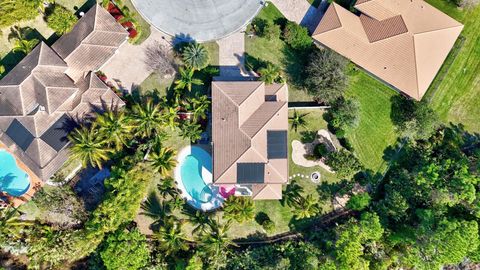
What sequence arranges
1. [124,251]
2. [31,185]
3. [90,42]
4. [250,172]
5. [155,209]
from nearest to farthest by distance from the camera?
[124,251], [250,172], [90,42], [31,185], [155,209]

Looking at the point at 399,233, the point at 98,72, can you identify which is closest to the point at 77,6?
the point at 98,72

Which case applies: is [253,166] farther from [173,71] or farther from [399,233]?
[399,233]

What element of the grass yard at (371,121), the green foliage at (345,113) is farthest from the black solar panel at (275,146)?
the grass yard at (371,121)

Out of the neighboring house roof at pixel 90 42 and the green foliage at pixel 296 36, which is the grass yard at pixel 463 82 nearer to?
the green foliage at pixel 296 36

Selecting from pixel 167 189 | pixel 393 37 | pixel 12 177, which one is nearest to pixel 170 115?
pixel 167 189

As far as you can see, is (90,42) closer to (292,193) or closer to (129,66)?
(129,66)

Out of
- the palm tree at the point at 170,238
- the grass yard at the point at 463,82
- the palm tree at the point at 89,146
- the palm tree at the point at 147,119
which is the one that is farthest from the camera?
the grass yard at the point at 463,82
